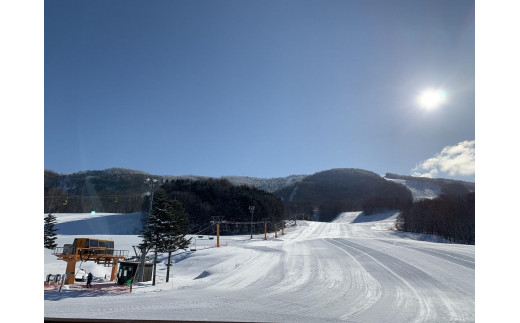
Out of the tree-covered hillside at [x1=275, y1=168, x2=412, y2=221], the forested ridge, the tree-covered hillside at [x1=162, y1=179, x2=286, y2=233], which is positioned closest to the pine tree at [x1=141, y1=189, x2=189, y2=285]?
the forested ridge

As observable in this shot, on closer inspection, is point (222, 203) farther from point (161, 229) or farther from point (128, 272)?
point (161, 229)

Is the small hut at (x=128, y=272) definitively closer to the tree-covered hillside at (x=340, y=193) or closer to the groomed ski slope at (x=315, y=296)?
the groomed ski slope at (x=315, y=296)

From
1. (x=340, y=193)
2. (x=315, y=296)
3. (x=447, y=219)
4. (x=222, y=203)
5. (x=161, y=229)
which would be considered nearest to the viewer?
(x=315, y=296)

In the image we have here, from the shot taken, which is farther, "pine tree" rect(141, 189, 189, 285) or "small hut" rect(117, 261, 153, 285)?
"small hut" rect(117, 261, 153, 285)

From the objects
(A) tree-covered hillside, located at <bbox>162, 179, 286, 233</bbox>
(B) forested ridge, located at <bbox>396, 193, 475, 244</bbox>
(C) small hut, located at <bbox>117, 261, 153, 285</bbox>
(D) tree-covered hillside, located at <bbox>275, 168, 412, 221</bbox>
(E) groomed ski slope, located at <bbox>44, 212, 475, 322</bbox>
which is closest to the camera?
(E) groomed ski slope, located at <bbox>44, 212, 475, 322</bbox>

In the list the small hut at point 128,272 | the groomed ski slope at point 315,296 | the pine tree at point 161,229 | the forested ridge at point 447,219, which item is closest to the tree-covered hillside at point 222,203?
the forested ridge at point 447,219

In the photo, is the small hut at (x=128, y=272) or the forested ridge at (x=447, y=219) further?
the forested ridge at (x=447, y=219)

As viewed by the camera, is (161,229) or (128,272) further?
(128,272)

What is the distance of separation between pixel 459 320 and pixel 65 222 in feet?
145

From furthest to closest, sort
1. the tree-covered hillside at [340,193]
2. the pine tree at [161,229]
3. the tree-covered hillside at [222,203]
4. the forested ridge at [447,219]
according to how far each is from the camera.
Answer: the tree-covered hillside at [340,193]
the tree-covered hillside at [222,203]
the forested ridge at [447,219]
the pine tree at [161,229]

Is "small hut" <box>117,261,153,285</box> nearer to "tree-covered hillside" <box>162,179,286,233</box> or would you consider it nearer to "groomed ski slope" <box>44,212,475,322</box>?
"groomed ski slope" <box>44,212,475,322</box>

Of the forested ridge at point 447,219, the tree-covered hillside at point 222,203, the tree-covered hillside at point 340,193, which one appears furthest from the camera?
the tree-covered hillside at point 340,193

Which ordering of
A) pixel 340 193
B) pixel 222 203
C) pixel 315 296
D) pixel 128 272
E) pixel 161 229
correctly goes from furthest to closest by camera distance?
pixel 340 193, pixel 222 203, pixel 128 272, pixel 161 229, pixel 315 296

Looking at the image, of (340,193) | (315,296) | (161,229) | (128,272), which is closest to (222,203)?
(128,272)
